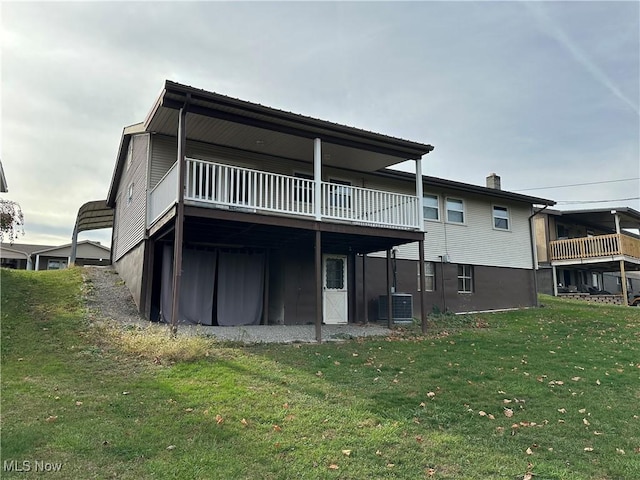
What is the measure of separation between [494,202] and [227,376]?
15.4m

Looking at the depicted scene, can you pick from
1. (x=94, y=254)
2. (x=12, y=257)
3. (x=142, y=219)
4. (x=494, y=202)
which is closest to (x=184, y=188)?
(x=142, y=219)

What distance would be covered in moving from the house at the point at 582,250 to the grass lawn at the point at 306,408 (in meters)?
15.0

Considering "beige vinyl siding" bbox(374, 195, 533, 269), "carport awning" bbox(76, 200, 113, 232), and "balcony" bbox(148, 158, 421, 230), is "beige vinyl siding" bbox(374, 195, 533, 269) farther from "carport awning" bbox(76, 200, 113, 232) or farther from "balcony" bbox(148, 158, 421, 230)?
"carport awning" bbox(76, 200, 113, 232)

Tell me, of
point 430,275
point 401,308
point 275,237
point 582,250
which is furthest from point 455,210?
point 582,250

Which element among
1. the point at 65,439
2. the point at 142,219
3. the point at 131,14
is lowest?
the point at 65,439

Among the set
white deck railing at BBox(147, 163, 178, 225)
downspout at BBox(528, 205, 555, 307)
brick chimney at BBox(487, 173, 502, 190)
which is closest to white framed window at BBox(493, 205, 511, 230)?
downspout at BBox(528, 205, 555, 307)

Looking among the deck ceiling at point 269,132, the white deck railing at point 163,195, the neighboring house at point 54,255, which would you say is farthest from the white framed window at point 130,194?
the neighboring house at point 54,255

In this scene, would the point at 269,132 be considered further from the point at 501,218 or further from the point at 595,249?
the point at 595,249

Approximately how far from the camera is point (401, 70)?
Result: 13969mm

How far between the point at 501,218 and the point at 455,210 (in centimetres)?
272

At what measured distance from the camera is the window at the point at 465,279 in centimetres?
1777

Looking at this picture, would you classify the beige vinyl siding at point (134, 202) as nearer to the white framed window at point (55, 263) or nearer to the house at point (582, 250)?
the white framed window at point (55, 263)

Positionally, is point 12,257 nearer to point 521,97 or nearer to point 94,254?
point 94,254

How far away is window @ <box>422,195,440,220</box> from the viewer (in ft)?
56.5
